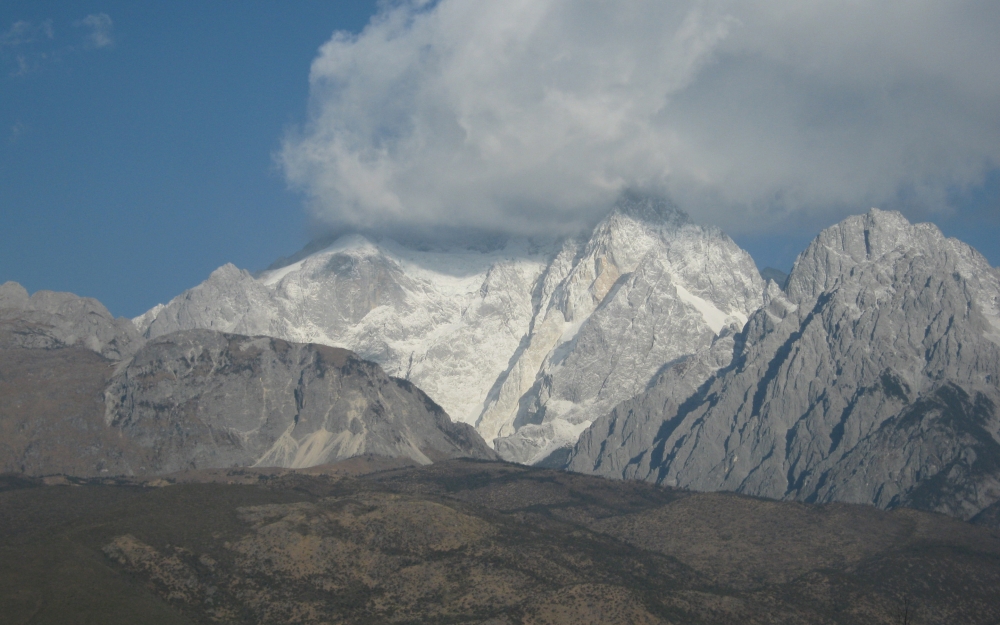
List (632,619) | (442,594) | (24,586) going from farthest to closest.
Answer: (442,594) < (632,619) < (24,586)

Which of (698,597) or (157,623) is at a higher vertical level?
(698,597)

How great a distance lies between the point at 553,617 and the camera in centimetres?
18000

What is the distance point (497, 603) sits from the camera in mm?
188375

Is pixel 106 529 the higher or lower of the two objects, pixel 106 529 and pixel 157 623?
the higher

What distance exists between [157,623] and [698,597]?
79.7 m

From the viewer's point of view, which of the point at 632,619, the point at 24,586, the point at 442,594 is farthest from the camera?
the point at 442,594

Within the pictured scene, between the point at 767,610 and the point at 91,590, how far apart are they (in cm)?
9823

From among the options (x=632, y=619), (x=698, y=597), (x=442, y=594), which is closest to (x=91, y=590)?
(x=442, y=594)

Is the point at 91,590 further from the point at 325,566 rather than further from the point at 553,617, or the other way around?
the point at 553,617

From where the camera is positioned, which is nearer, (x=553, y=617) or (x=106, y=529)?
(x=553, y=617)

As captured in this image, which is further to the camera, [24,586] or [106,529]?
[106,529]

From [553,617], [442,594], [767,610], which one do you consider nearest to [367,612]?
[442,594]

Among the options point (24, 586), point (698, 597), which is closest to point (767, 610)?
point (698, 597)

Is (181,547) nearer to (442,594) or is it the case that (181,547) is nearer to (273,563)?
(273,563)
